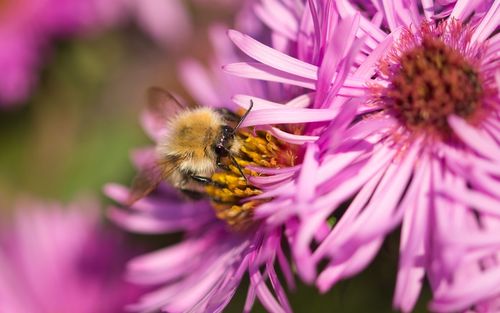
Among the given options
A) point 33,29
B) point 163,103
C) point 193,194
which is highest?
point 33,29

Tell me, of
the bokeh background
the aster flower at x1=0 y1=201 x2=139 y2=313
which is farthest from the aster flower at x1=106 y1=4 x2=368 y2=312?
the bokeh background

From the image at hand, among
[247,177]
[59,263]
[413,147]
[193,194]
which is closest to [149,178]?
[193,194]

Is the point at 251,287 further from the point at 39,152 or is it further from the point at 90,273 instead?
the point at 39,152

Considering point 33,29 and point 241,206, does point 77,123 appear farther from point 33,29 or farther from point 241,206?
point 241,206

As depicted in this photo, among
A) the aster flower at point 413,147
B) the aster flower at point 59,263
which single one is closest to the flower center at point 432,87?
the aster flower at point 413,147

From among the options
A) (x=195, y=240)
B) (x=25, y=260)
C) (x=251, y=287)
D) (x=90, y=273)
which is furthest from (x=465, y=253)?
(x=25, y=260)

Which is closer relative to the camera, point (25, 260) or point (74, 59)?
point (25, 260)

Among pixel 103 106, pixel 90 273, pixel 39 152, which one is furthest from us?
pixel 103 106

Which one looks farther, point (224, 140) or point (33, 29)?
point (33, 29)
